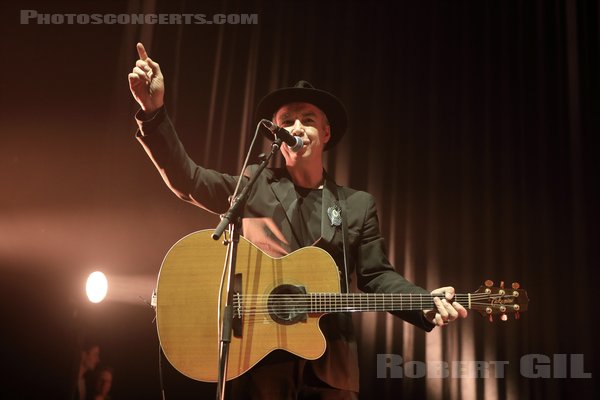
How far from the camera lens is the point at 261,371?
263 cm

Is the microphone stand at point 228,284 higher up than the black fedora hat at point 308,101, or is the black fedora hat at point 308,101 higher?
the black fedora hat at point 308,101

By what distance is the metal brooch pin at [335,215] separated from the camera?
296cm

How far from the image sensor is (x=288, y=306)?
2590mm

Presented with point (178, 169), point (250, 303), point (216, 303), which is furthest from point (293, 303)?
point (178, 169)

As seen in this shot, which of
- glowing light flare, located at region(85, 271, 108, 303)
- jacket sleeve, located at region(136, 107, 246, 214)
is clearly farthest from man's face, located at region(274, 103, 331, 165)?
glowing light flare, located at region(85, 271, 108, 303)

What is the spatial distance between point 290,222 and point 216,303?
570mm

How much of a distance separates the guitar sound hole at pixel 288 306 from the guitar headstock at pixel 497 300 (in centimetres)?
78

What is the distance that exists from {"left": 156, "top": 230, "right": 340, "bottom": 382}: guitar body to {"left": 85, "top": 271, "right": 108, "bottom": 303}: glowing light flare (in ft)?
3.64

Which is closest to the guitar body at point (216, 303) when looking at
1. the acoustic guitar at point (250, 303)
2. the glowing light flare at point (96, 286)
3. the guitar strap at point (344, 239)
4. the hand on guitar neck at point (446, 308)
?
the acoustic guitar at point (250, 303)

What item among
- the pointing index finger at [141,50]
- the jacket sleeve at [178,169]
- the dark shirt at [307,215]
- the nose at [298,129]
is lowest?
the dark shirt at [307,215]

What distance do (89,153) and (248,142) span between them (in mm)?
1024

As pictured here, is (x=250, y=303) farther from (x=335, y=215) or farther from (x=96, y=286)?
(x=96, y=286)

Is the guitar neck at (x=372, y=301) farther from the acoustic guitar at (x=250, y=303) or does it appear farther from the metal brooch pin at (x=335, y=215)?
the metal brooch pin at (x=335, y=215)

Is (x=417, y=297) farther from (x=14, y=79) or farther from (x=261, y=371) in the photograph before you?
(x=14, y=79)
